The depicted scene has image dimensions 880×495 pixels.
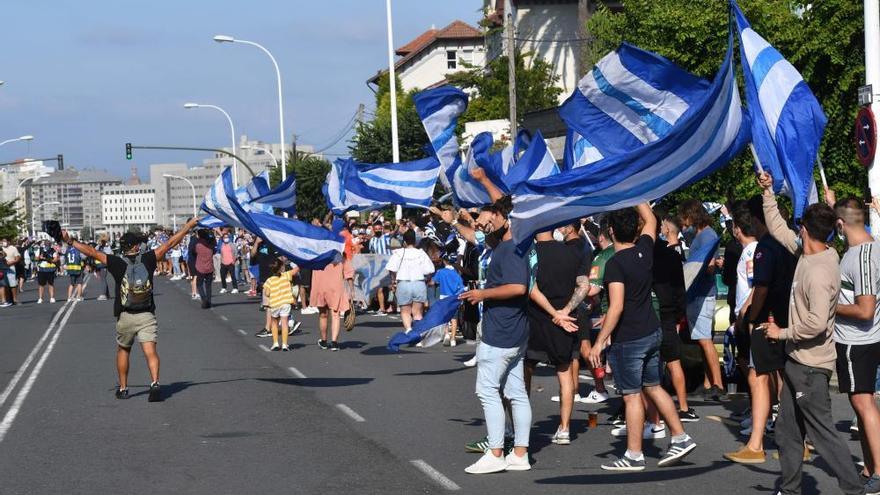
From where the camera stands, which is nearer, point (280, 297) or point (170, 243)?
point (170, 243)

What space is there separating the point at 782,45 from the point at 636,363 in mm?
15802

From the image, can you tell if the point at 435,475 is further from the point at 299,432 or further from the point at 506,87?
the point at 506,87

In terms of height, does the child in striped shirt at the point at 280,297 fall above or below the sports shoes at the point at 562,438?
above

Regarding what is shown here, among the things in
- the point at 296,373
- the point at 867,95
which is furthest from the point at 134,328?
the point at 867,95

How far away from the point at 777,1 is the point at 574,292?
60.1 ft

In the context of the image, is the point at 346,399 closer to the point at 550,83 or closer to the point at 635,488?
the point at 635,488

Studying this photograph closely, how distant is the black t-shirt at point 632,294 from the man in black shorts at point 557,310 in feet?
3.24

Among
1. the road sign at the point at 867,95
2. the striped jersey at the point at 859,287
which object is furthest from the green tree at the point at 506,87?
the striped jersey at the point at 859,287

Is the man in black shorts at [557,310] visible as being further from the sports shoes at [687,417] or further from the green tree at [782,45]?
the green tree at [782,45]

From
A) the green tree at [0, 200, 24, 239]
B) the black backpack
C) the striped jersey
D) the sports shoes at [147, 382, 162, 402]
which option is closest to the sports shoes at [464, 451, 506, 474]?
the striped jersey

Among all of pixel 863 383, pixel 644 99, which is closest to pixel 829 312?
pixel 863 383

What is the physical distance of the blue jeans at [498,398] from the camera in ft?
29.9

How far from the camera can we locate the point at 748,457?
924 cm

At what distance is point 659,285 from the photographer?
1056 centimetres
